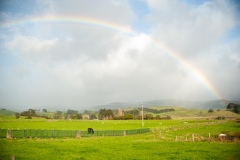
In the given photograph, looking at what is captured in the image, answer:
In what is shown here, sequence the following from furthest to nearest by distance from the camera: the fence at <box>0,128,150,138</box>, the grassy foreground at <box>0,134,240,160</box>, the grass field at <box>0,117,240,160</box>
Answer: the fence at <box>0,128,150,138</box> < the grass field at <box>0,117,240,160</box> < the grassy foreground at <box>0,134,240,160</box>

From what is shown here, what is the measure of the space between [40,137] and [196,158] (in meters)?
31.5

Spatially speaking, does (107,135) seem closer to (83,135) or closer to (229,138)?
(83,135)

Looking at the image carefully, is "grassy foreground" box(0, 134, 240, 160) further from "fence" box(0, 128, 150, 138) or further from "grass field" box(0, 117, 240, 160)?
"fence" box(0, 128, 150, 138)

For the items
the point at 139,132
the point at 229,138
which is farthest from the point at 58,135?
the point at 229,138

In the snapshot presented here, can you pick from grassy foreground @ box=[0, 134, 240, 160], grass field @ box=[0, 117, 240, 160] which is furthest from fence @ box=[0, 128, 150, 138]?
grassy foreground @ box=[0, 134, 240, 160]

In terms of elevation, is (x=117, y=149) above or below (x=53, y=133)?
above

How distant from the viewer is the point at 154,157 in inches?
989

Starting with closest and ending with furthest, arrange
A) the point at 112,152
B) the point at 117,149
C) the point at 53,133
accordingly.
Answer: the point at 112,152 < the point at 117,149 < the point at 53,133

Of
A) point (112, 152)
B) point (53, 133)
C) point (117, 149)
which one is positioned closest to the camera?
point (112, 152)

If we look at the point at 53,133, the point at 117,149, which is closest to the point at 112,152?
the point at 117,149

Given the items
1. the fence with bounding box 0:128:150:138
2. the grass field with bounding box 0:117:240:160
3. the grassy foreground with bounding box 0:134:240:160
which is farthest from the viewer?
the fence with bounding box 0:128:150:138

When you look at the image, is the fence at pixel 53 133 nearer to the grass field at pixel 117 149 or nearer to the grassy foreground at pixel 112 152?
the grass field at pixel 117 149

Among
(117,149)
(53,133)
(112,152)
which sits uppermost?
(112,152)

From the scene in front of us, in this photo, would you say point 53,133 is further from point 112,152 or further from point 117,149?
point 112,152
